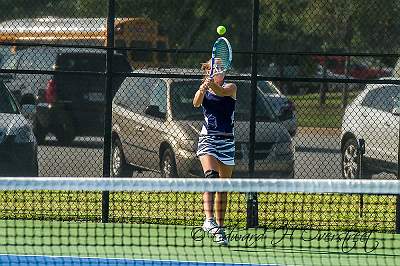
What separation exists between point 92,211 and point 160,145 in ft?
3.16

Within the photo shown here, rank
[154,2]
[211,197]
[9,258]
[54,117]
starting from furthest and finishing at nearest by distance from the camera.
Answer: [154,2]
[54,117]
[211,197]
[9,258]

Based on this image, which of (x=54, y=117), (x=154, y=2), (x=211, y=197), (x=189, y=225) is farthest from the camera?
(x=154, y=2)

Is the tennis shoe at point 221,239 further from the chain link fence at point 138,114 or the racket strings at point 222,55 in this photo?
the chain link fence at point 138,114

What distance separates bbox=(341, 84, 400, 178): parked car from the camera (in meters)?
11.3

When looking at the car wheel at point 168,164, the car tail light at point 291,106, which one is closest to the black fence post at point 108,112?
the car wheel at point 168,164

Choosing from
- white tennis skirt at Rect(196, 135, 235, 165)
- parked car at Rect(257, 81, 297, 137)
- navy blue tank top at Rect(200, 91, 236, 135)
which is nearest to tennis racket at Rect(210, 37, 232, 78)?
navy blue tank top at Rect(200, 91, 236, 135)

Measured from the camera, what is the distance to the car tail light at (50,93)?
11619 mm

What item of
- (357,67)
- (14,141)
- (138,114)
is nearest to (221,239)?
(138,114)

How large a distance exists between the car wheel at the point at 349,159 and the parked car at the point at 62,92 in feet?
7.71

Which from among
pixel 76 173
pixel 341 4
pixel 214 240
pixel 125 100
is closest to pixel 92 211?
pixel 76 173

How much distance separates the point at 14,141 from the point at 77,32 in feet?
4.42

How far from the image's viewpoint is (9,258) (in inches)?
347

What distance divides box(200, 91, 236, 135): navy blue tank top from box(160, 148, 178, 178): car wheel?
5.89 feet

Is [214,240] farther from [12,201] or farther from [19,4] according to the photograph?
[19,4]
